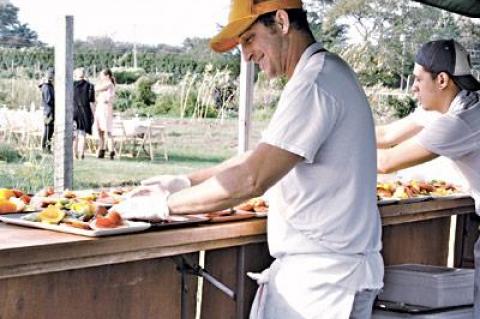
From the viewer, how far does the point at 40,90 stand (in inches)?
352

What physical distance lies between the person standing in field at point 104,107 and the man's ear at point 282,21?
7.85 m

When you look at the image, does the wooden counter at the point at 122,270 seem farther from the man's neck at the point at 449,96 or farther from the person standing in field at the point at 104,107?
the person standing in field at the point at 104,107

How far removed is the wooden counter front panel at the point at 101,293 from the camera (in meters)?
1.92

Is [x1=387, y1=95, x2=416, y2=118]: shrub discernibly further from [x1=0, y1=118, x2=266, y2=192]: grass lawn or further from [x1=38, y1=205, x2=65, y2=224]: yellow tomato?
[x1=38, y1=205, x2=65, y2=224]: yellow tomato

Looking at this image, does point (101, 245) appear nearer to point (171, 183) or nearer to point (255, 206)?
point (171, 183)

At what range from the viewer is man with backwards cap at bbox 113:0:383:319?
180cm

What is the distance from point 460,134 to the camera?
2.82m

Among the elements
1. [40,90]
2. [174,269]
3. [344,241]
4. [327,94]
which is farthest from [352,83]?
[40,90]

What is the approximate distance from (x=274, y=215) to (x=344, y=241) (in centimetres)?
19

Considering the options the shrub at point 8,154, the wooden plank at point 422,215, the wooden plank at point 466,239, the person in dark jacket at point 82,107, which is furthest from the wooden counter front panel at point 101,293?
the person in dark jacket at point 82,107

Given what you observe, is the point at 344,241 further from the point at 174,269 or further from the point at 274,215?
the point at 174,269

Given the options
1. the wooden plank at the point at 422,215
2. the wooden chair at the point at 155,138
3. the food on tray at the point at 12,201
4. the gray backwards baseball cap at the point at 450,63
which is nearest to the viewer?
the food on tray at the point at 12,201

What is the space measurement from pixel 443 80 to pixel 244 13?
1239 mm

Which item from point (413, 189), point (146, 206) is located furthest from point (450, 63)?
point (146, 206)
